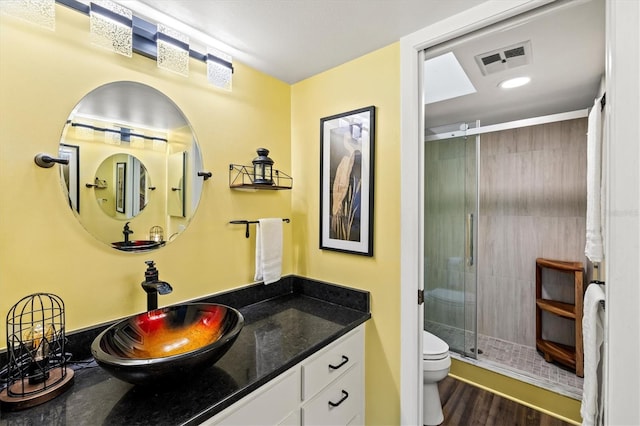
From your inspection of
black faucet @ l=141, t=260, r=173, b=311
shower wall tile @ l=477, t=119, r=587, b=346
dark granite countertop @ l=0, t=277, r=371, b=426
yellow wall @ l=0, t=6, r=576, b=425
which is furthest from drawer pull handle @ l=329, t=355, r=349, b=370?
shower wall tile @ l=477, t=119, r=587, b=346

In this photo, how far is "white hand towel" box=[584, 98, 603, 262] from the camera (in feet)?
4.03

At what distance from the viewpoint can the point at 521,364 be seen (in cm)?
241

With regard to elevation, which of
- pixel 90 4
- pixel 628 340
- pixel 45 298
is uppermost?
pixel 90 4

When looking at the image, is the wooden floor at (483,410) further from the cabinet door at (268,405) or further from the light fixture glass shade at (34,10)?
the light fixture glass shade at (34,10)

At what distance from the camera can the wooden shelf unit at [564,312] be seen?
7.25ft

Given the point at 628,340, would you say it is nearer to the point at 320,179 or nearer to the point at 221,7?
the point at 320,179

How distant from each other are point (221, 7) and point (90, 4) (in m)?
0.48

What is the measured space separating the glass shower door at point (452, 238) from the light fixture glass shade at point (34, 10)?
2505mm

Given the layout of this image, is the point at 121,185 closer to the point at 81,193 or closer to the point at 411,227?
the point at 81,193

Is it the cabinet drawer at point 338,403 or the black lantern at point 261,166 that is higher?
the black lantern at point 261,166

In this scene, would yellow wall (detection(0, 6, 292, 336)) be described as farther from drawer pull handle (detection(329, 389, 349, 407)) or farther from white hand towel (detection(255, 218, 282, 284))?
drawer pull handle (detection(329, 389, 349, 407))

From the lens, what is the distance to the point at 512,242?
2793 mm

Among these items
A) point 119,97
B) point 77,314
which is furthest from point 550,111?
point 77,314

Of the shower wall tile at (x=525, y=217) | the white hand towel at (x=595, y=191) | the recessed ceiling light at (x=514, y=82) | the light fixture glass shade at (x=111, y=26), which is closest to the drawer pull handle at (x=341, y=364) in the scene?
the white hand towel at (x=595, y=191)
